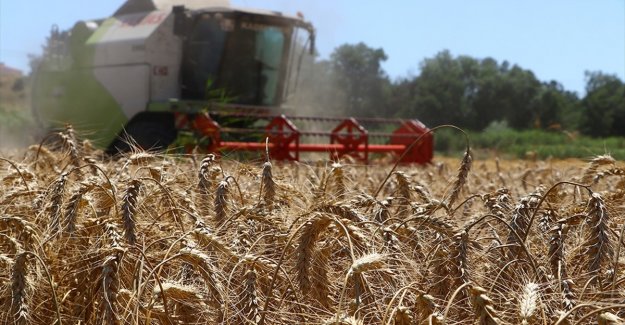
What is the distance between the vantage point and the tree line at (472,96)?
4688 cm

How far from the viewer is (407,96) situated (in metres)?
51.6

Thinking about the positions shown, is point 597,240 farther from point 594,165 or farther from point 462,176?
point 594,165

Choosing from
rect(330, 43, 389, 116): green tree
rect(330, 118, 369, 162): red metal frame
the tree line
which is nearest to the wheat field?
rect(330, 118, 369, 162): red metal frame

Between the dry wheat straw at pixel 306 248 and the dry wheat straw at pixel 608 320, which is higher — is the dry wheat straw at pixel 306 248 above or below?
below

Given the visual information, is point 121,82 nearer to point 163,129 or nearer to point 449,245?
point 163,129

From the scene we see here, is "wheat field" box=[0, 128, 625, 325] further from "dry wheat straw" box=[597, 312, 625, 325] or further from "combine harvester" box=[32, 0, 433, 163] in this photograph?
"combine harvester" box=[32, 0, 433, 163]

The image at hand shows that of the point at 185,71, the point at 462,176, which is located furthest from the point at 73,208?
the point at 185,71

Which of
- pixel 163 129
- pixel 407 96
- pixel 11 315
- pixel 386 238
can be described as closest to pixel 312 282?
pixel 386 238

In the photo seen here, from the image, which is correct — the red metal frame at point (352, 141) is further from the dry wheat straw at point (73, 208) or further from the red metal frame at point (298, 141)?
→ the dry wheat straw at point (73, 208)

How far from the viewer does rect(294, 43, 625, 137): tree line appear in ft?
154

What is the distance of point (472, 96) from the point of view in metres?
54.7

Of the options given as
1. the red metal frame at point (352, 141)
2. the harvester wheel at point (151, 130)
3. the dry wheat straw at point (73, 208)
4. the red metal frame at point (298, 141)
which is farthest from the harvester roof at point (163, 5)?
the dry wheat straw at point (73, 208)

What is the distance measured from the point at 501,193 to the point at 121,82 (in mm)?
12113

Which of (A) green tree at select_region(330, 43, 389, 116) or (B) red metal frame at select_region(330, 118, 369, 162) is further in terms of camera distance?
(A) green tree at select_region(330, 43, 389, 116)
